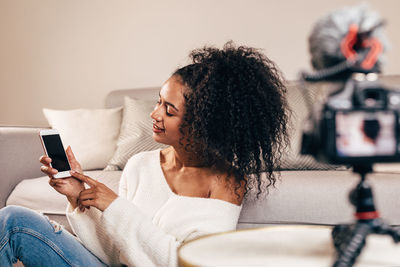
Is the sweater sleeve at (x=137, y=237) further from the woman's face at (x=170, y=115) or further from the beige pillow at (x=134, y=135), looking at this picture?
the beige pillow at (x=134, y=135)

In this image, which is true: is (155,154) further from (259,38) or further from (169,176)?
(259,38)

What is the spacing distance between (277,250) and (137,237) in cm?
40

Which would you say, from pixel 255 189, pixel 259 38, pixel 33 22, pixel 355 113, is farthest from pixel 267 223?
pixel 33 22

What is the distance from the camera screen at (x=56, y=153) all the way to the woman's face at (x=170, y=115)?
0.23 metres

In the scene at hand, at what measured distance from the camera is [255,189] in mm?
1410

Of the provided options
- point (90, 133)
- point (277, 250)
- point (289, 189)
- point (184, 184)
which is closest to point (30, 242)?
point (184, 184)

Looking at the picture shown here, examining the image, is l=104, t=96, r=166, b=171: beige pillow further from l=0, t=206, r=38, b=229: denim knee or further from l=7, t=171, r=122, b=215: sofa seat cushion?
l=0, t=206, r=38, b=229: denim knee

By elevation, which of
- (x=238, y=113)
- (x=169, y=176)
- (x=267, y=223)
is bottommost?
(x=267, y=223)

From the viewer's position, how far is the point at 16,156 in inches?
78.9

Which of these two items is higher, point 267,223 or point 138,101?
point 138,101

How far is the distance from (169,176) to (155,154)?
88 mm

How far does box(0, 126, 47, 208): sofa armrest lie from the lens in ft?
6.40

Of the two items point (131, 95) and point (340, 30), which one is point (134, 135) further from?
point (340, 30)

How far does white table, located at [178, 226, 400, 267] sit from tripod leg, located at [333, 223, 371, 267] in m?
0.02
